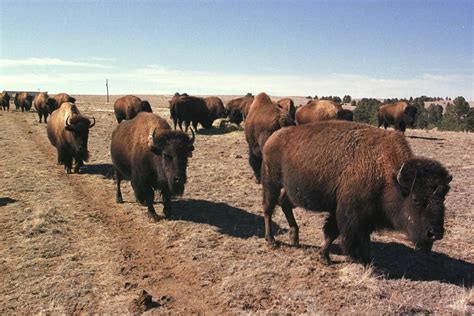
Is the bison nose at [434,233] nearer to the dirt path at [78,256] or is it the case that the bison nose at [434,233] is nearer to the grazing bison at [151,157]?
the dirt path at [78,256]

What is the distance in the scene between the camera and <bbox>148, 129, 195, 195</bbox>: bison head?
26.0 feet

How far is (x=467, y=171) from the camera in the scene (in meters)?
13.4

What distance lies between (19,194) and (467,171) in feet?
45.6

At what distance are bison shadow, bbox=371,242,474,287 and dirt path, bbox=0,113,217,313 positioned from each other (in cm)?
306

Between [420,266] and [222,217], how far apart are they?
4.17 metres

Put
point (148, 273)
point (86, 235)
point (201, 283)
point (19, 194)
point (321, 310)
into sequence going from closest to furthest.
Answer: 1. point (321, 310)
2. point (201, 283)
3. point (148, 273)
4. point (86, 235)
5. point (19, 194)

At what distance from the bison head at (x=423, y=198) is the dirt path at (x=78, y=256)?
297cm

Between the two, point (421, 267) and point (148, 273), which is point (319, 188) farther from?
point (148, 273)

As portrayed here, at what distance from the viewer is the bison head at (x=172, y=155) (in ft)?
26.0

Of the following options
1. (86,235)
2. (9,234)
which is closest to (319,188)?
(86,235)

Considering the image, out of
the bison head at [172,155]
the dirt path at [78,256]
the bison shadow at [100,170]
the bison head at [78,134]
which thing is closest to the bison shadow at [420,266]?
the dirt path at [78,256]

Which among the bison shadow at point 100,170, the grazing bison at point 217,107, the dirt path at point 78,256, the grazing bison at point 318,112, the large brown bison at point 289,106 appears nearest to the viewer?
the dirt path at point 78,256

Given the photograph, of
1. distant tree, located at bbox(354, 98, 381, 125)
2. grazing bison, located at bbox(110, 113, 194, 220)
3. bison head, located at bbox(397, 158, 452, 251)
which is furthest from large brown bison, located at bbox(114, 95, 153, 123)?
distant tree, located at bbox(354, 98, 381, 125)

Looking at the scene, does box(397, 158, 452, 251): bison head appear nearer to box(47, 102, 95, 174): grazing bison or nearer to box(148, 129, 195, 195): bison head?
box(148, 129, 195, 195): bison head
